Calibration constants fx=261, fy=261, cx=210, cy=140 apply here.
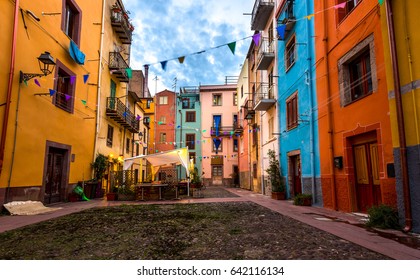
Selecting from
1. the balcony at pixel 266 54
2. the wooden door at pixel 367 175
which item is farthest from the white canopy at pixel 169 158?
the wooden door at pixel 367 175

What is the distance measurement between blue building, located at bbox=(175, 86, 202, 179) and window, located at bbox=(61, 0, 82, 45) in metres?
20.9

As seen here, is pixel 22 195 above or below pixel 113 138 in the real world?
below

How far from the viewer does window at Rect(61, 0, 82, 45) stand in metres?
11.6

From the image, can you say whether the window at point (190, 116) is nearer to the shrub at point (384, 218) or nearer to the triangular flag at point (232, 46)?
the triangular flag at point (232, 46)

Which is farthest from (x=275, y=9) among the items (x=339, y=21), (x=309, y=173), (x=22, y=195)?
(x=22, y=195)

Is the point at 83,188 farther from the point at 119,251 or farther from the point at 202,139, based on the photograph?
the point at 202,139

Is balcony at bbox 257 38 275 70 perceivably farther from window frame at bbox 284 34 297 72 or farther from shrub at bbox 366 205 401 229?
shrub at bbox 366 205 401 229

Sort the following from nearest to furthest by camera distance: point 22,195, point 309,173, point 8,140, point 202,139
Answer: point 8,140 < point 22,195 < point 309,173 < point 202,139

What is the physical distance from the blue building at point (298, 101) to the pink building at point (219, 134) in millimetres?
16404

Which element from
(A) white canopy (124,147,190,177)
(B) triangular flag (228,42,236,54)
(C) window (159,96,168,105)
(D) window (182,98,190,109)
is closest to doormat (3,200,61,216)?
(A) white canopy (124,147,190,177)

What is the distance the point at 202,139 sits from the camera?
3244 centimetres

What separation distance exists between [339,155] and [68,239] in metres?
7.42

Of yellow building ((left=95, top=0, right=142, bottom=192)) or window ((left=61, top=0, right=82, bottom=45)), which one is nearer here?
window ((left=61, top=0, right=82, bottom=45))

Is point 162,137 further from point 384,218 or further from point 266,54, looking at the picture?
point 384,218
